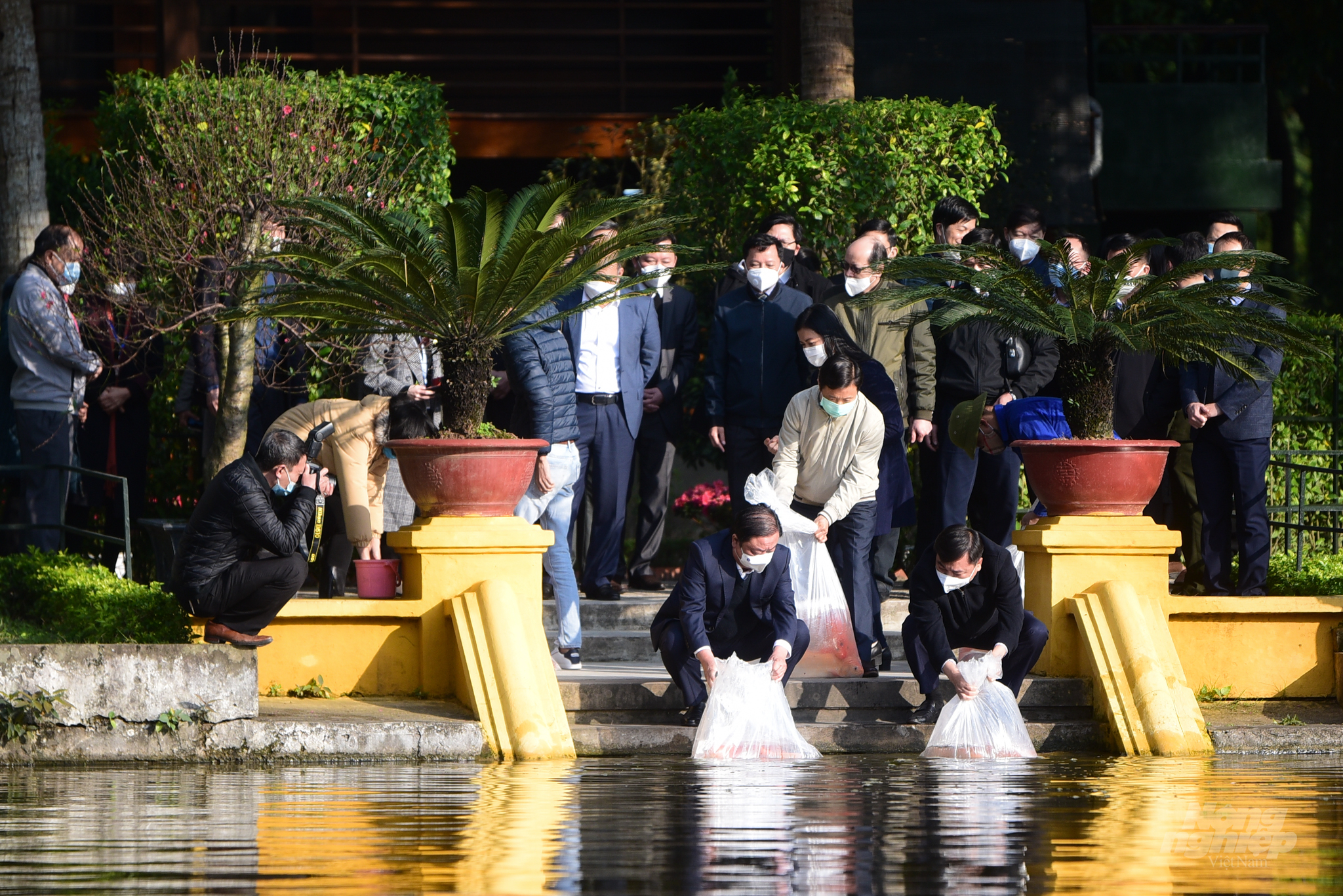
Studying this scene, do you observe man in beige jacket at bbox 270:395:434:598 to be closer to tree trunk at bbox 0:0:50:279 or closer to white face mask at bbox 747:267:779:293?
white face mask at bbox 747:267:779:293

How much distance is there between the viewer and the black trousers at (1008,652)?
890 centimetres

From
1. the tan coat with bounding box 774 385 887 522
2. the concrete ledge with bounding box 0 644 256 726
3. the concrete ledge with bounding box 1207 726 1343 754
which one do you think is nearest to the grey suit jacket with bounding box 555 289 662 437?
the tan coat with bounding box 774 385 887 522

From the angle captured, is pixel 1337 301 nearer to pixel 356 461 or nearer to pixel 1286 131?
pixel 1286 131

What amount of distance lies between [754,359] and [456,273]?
7.33ft

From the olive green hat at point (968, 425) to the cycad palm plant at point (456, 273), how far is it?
1.79 metres

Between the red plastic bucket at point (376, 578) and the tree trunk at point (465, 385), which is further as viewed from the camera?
the red plastic bucket at point (376, 578)

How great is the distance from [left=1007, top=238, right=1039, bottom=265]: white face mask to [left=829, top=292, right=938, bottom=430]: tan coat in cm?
74

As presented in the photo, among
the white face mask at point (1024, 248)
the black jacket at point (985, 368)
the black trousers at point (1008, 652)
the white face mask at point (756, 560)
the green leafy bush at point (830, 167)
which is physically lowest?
the black trousers at point (1008, 652)

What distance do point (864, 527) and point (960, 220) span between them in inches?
88.6

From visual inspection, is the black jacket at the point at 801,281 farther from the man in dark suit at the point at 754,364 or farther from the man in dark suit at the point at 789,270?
the man in dark suit at the point at 754,364

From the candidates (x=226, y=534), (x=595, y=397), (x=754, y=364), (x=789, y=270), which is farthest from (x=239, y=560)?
(x=789, y=270)

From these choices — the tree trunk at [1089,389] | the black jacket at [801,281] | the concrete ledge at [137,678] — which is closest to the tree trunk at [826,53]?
the black jacket at [801,281]

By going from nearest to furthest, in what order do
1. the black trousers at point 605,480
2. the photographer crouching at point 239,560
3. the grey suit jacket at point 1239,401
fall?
the photographer crouching at point 239,560, the grey suit jacket at point 1239,401, the black trousers at point 605,480

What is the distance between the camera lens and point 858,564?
31.7 feet
